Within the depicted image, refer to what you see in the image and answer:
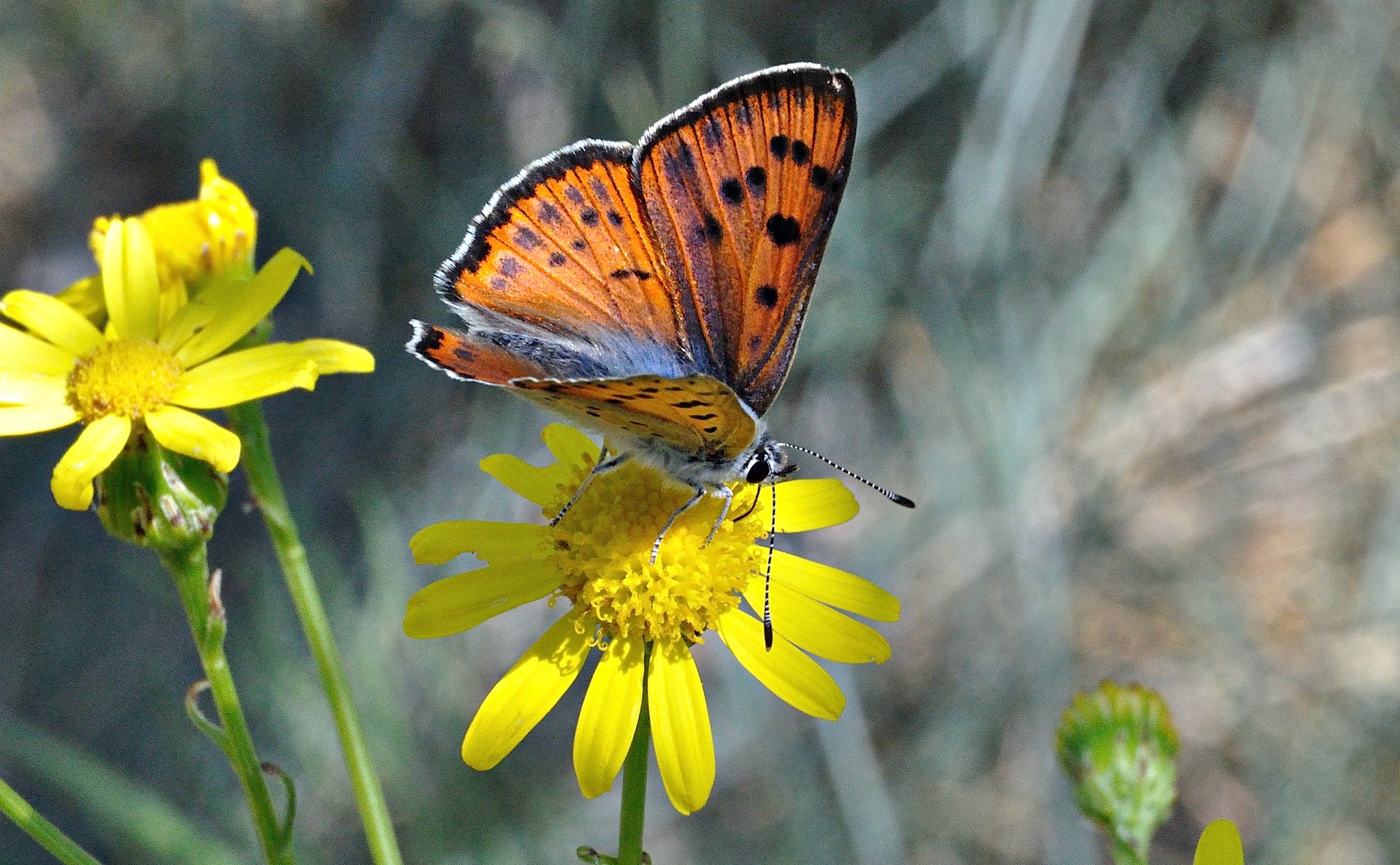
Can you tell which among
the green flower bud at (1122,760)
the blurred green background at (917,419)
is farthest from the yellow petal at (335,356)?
the blurred green background at (917,419)

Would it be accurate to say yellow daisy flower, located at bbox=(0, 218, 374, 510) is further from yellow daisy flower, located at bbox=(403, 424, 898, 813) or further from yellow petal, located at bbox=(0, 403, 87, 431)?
yellow daisy flower, located at bbox=(403, 424, 898, 813)

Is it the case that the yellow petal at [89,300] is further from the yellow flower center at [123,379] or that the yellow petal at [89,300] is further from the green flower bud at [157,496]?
the green flower bud at [157,496]

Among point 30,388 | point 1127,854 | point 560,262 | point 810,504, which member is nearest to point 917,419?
point 810,504

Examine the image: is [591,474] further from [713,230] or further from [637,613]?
[713,230]

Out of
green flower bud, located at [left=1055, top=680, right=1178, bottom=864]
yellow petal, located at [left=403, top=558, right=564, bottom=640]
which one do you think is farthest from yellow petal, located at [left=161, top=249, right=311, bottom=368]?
green flower bud, located at [left=1055, top=680, right=1178, bottom=864]

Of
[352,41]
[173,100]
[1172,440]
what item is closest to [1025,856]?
[1172,440]

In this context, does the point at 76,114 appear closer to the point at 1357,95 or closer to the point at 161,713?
the point at 161,713

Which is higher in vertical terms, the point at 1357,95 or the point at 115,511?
the point at 1357,95
